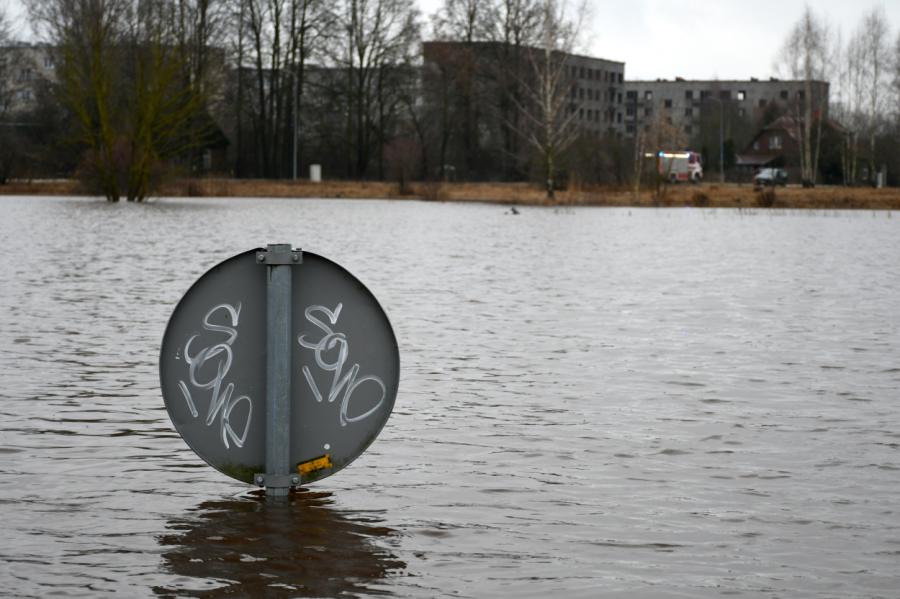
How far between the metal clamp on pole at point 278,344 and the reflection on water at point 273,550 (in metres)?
0.37

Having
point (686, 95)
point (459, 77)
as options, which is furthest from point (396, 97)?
point (686, 95)

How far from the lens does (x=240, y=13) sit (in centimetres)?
8531

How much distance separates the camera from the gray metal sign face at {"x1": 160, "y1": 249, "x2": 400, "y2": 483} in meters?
5.70

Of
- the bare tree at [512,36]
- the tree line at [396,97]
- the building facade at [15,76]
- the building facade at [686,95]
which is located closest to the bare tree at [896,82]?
the tree line at [396,97]

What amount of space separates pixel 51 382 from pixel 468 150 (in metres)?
90.3

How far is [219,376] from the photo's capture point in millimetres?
5730

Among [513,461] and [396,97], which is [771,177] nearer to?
[396,97]

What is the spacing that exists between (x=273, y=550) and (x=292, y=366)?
74cm

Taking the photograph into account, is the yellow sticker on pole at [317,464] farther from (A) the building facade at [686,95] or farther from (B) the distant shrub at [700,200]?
(A) the building facade at [686,95]

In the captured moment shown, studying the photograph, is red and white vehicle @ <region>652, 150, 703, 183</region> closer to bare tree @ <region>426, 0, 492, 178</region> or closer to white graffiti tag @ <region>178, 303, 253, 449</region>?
bare tree @ <region>426, 0, 492, 178</region>

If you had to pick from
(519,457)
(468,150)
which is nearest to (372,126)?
(468,150)

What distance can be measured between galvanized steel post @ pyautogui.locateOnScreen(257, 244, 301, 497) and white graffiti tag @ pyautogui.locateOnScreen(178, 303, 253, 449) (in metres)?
0.13

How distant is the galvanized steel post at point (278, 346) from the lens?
5645 millimetres

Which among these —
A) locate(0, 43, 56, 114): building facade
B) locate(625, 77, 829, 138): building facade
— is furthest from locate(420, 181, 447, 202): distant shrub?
locate(625, 77, 829, 138): building facade
